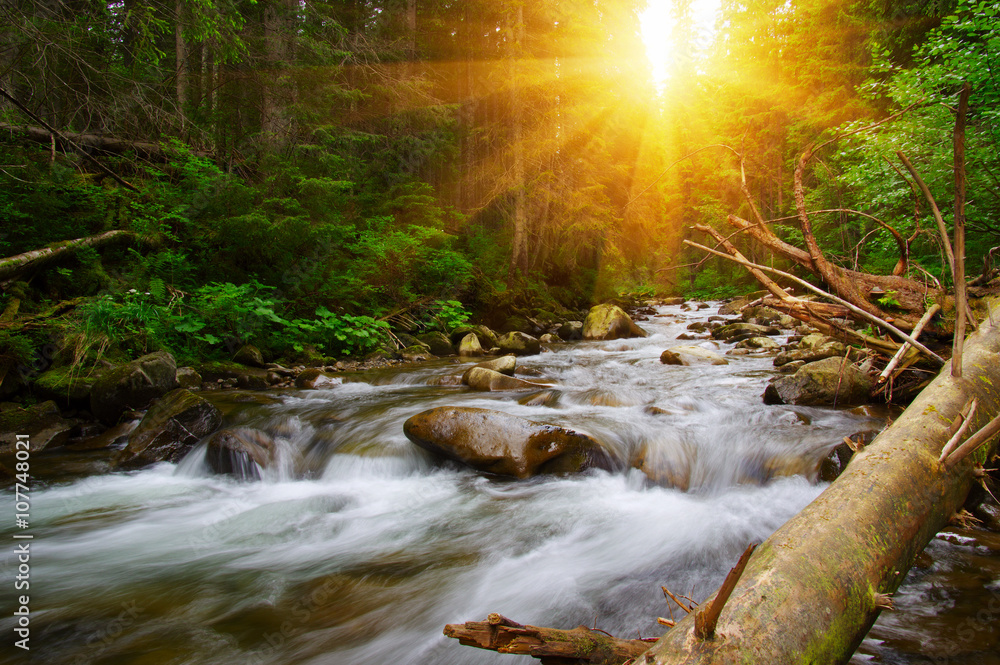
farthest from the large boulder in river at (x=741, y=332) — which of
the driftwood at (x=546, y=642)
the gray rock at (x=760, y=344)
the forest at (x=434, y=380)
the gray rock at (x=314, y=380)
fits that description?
the driftwood at (x=546, y=642)

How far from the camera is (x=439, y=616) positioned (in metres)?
2.63

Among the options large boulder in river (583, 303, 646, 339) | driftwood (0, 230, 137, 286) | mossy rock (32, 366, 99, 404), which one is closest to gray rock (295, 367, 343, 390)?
mossy rock (32, 366, 99, 404)

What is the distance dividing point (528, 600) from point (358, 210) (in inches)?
441

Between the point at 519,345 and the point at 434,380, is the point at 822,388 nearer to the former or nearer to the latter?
the point at 434,380

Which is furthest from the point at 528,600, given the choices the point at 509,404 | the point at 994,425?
the point at 509,404

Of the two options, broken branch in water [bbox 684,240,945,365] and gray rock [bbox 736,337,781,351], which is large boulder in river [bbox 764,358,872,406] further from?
gray rock [bbox 736,337,781,351]

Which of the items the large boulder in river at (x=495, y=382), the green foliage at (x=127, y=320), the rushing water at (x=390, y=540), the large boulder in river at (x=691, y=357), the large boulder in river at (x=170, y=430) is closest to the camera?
the rushing water at (x=390, y=540)

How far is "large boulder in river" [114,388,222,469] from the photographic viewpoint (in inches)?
187

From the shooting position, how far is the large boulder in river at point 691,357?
334 inches

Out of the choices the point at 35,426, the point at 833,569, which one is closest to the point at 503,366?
the point at 35,426

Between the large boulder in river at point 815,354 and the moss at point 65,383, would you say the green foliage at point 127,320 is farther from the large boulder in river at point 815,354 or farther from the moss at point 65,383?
the large boulder in river at point 815,354

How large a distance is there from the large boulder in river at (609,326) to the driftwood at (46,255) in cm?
1084

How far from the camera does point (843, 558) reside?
151 centimetres

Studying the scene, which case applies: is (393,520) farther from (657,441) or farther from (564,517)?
(657,441)
